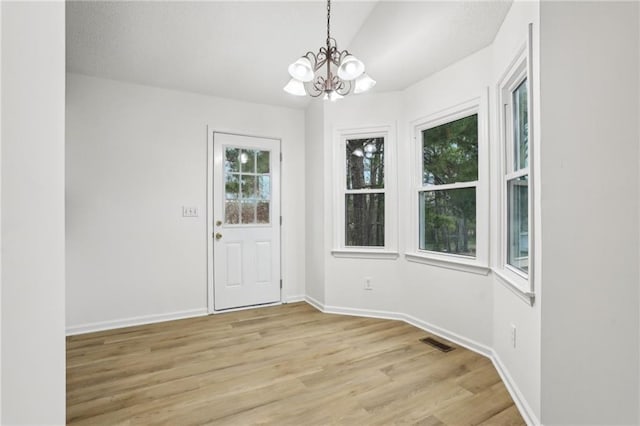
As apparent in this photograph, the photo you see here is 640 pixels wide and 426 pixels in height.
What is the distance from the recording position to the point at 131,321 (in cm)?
319

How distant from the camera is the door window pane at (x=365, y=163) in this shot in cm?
346

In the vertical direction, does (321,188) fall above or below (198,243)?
above

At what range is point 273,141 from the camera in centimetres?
394

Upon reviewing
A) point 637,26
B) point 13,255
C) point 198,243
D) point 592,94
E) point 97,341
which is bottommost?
point 97,341

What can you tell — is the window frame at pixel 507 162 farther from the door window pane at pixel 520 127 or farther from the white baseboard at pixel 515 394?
the white baseboard at pixel 515 394

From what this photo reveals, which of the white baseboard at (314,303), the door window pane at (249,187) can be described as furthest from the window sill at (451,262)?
the door window pane at (249,187)

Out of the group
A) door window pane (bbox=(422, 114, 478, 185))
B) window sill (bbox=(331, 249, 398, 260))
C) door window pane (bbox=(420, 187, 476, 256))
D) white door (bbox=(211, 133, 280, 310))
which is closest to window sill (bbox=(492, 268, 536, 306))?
door window pane (bbox=(420, 187, 476, 256))

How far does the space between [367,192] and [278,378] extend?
6.78 ft

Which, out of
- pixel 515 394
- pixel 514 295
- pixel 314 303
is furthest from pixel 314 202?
pixel 515 394

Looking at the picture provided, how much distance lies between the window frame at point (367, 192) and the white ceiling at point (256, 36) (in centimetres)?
50

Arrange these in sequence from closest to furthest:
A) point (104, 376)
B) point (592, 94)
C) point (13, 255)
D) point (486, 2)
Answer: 1. point (13, 255)
2. point (592, 94)
3. point (486, 2)
4. point (104, 376)

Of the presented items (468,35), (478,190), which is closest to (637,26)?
(468,35)

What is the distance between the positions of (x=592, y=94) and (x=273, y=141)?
3.15 meters

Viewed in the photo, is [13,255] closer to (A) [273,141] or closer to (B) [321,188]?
(B) [321,188]
